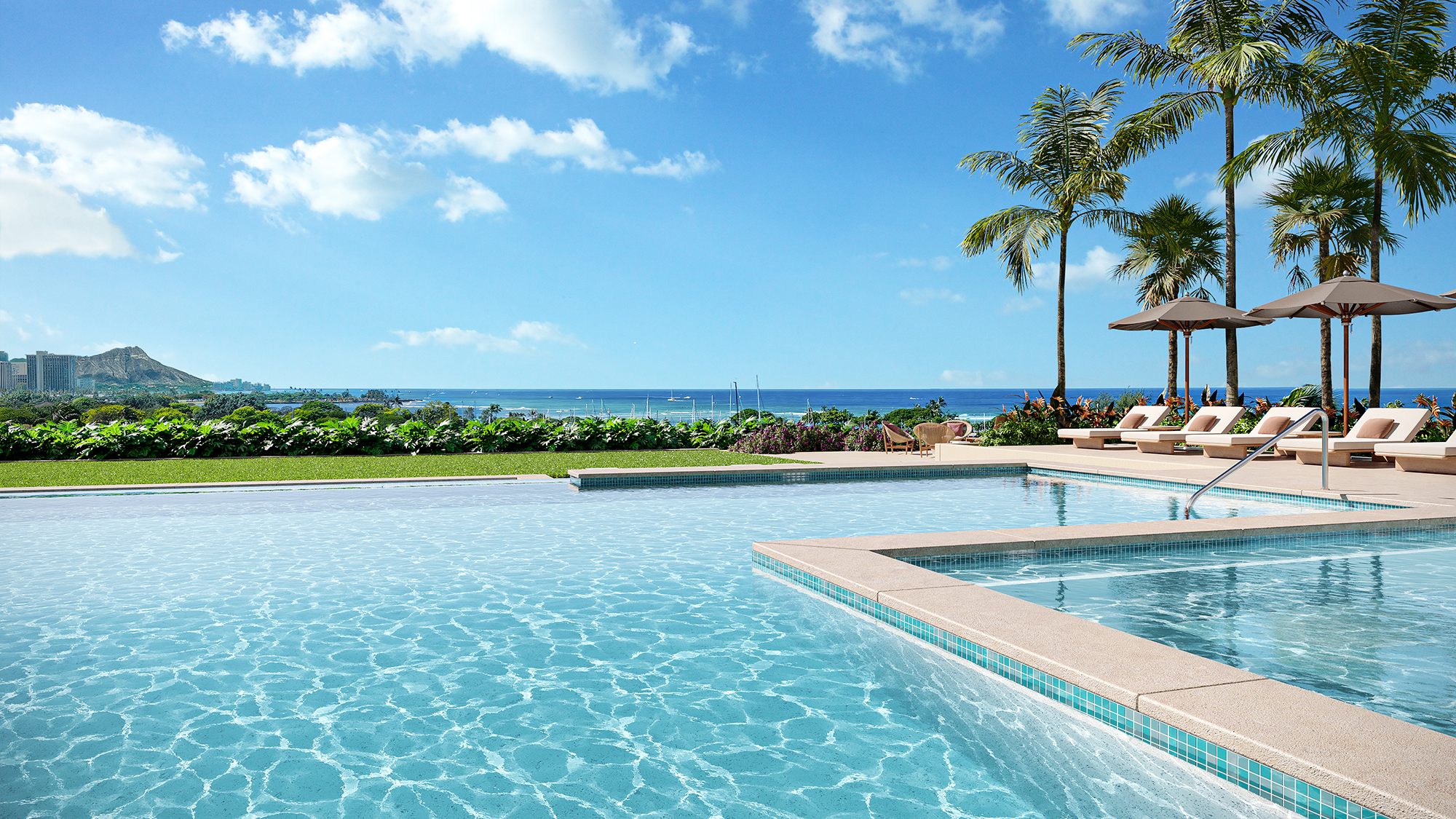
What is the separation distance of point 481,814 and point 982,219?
740 inches

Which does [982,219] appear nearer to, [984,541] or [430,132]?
[984,541]

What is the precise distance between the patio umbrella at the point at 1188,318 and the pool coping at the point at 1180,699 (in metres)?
13.0

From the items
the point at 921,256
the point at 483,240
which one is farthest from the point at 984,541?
the point at 483,240

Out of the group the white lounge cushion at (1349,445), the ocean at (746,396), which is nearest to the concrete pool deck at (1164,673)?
the white lounge cushion at (1349,445)

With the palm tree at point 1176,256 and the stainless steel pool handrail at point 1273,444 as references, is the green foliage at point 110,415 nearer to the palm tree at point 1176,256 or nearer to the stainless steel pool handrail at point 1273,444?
the stainless steel pool handrail at point 1273,444

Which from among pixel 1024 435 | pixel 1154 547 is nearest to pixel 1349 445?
pixel 1024 435

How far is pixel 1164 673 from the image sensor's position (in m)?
3.11

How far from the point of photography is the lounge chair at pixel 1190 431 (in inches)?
571

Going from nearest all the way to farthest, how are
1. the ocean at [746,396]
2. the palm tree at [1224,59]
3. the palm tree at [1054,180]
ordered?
1. the palm tree at [1224,59]
2. the palm tree at [1054,180]
3. the ocean at [746,396]

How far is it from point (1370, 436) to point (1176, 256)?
11376 mm

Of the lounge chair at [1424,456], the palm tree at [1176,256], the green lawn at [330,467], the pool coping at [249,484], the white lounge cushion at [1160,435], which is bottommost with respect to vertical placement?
the pool coping at [249,484]

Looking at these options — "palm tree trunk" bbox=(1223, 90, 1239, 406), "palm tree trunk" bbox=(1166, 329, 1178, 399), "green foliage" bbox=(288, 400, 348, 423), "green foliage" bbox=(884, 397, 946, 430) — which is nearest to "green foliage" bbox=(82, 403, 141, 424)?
"green foliage" bbox=(288, 400, 348, 423)

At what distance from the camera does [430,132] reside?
39312mm

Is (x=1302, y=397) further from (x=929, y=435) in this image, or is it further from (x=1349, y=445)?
(x=929, y=435)
